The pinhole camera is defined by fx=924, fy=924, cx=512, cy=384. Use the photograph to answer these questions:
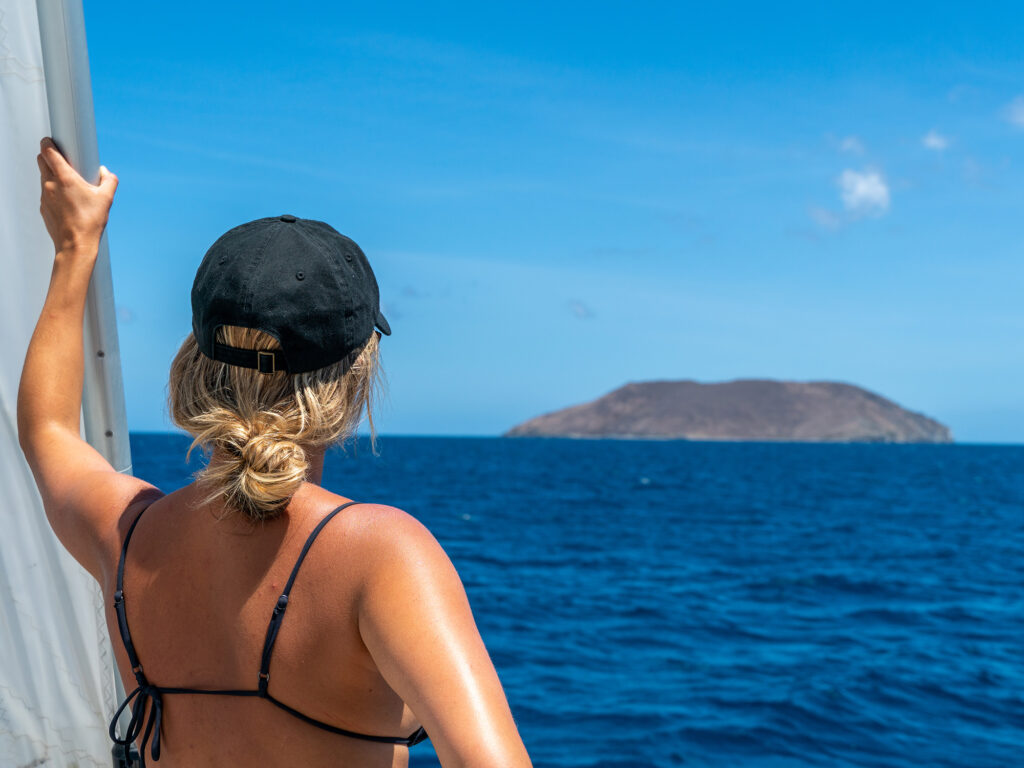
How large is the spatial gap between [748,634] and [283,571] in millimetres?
14512

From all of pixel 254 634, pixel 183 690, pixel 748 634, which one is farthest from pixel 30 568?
pixel 748 634

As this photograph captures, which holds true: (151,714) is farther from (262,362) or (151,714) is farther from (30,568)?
(30,568)

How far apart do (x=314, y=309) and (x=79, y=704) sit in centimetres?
140

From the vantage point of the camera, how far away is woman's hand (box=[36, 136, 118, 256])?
170 cm

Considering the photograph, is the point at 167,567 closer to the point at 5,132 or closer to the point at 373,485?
the point at 5,132

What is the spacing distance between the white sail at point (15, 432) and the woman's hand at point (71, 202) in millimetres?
31

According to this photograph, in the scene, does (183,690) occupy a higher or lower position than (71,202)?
lower

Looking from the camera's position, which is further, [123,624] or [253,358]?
[123,624]

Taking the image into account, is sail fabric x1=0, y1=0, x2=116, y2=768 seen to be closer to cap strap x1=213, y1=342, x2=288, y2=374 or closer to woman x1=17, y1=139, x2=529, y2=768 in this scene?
woman x1=17, y1=139, x2=529, y2=768

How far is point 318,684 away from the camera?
1.21 metres

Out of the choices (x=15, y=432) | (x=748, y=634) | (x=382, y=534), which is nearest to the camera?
(x=382, y=534)

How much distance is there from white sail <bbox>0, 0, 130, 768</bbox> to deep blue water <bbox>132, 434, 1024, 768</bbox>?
2.25ft

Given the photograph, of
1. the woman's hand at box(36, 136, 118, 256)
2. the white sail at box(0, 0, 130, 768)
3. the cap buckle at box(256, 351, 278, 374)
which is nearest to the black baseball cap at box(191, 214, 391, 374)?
the cap buckle at box(256, 351, 278, 374)

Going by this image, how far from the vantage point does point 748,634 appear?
1466cm
